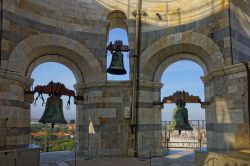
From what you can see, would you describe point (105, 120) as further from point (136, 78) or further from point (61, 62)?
point (61, 62)

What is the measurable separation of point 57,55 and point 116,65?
8.37ft

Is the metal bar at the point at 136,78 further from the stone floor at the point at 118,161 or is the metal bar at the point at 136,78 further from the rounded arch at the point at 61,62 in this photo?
the rounded arch at the point at 61,62

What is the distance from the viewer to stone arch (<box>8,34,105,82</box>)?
9.87 meters

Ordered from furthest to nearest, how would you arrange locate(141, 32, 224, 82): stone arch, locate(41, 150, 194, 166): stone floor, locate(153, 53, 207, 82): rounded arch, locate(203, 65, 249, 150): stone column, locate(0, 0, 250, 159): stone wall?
locate(153, 53, 207, 82): rounded arch, locate(141, 32, 224, 82): stone arch, locate(41, 150, 194, 166): stone floor, locate(0, 0, 250, 159): stone wall, locate(203, 65, 249, 150): stone column

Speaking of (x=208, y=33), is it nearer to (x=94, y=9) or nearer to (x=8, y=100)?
(x=94, y=9)

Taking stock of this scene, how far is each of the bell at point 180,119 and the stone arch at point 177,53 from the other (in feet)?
5.52

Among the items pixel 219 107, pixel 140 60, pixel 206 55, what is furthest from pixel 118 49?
pixel 219 107

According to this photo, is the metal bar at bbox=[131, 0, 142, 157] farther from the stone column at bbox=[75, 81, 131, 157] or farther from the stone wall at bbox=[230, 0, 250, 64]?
the stone wall at bbox=[230, 0, 250, 64]

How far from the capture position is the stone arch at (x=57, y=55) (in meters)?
9.87

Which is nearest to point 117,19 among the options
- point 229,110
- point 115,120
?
point 115,120

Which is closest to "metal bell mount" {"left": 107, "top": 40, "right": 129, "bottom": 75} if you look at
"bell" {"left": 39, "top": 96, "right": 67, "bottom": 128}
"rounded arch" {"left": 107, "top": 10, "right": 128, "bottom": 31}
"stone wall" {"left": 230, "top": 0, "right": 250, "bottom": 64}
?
"rounded arch" {"left": 107, "top": 10, "right": 128, "bottom": 31}

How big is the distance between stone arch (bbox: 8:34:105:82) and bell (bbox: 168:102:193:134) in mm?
3274

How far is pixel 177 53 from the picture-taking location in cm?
1151

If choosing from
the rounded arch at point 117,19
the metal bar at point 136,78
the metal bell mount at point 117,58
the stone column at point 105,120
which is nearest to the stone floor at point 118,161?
the stone column at point 105,120
